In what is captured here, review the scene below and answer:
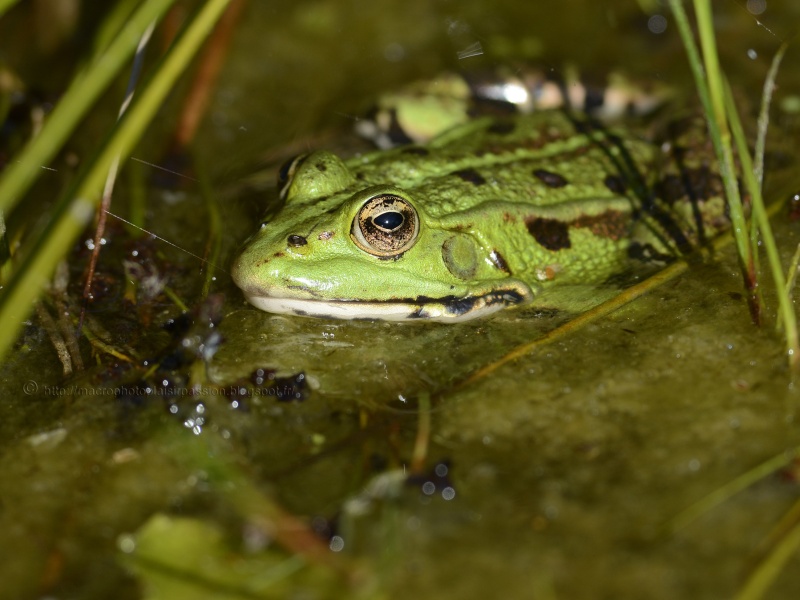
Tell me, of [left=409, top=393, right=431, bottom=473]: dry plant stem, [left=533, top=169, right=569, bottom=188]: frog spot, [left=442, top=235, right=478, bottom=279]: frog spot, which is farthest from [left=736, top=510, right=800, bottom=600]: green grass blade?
[left=533, top=169, right=569, bottom=188]: frog spot

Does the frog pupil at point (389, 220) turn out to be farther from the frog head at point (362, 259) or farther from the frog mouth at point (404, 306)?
the frog mouth at point (404, 306)

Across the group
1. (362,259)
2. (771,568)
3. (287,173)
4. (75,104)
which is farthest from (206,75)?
(771,568)

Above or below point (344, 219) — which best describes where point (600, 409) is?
below

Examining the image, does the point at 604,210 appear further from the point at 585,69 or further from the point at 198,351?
the point at 198,351

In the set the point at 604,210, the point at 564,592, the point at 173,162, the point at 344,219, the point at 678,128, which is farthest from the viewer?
the point at 173,162

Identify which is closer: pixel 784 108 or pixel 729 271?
pixel 729 271

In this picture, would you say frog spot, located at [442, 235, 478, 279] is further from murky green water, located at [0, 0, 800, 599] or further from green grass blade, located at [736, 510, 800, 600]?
green grass blade, located at [736, 510, 800, 600]

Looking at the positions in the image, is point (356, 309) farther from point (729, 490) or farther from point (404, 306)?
point (729, 490)

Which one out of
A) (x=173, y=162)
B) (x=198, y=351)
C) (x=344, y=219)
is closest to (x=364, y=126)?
(x=173, y=162)
